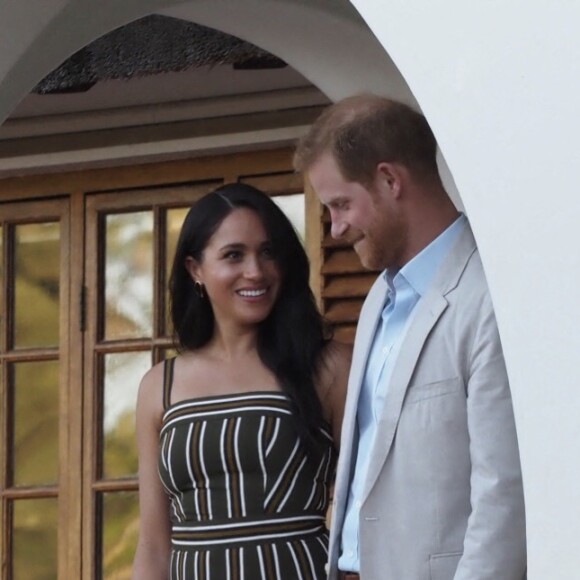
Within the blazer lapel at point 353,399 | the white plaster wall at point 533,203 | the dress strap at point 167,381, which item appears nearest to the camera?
the white plaster wall at point 533,203

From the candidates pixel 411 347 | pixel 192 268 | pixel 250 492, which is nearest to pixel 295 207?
pixel 192 268

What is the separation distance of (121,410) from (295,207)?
920 mm

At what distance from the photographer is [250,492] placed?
10.7 feet

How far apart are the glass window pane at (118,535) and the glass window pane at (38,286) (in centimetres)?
57

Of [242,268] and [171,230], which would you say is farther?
[171,230]

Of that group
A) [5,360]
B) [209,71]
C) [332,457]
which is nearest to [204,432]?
[332,457]

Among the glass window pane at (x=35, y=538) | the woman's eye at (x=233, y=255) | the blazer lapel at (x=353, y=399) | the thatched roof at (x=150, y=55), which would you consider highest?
the thatched roof at (x=150, y=55)

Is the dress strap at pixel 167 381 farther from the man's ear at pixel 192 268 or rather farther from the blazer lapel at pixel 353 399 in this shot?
the blazer lapel at pixel 353 399

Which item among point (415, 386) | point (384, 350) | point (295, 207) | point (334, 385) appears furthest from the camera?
point (295, 207)

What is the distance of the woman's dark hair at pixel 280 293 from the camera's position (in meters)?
3.34

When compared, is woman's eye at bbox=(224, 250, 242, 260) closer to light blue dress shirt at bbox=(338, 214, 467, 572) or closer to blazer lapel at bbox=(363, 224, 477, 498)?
light blue dress shirt at bbox=(338, 214, 467, 572)

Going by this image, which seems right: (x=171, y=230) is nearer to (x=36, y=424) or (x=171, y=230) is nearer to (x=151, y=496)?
(x=36, y=424)

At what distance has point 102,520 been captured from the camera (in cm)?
552

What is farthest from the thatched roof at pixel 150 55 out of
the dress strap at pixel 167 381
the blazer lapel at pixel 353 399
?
the blazer lapel at pixel 353 399
